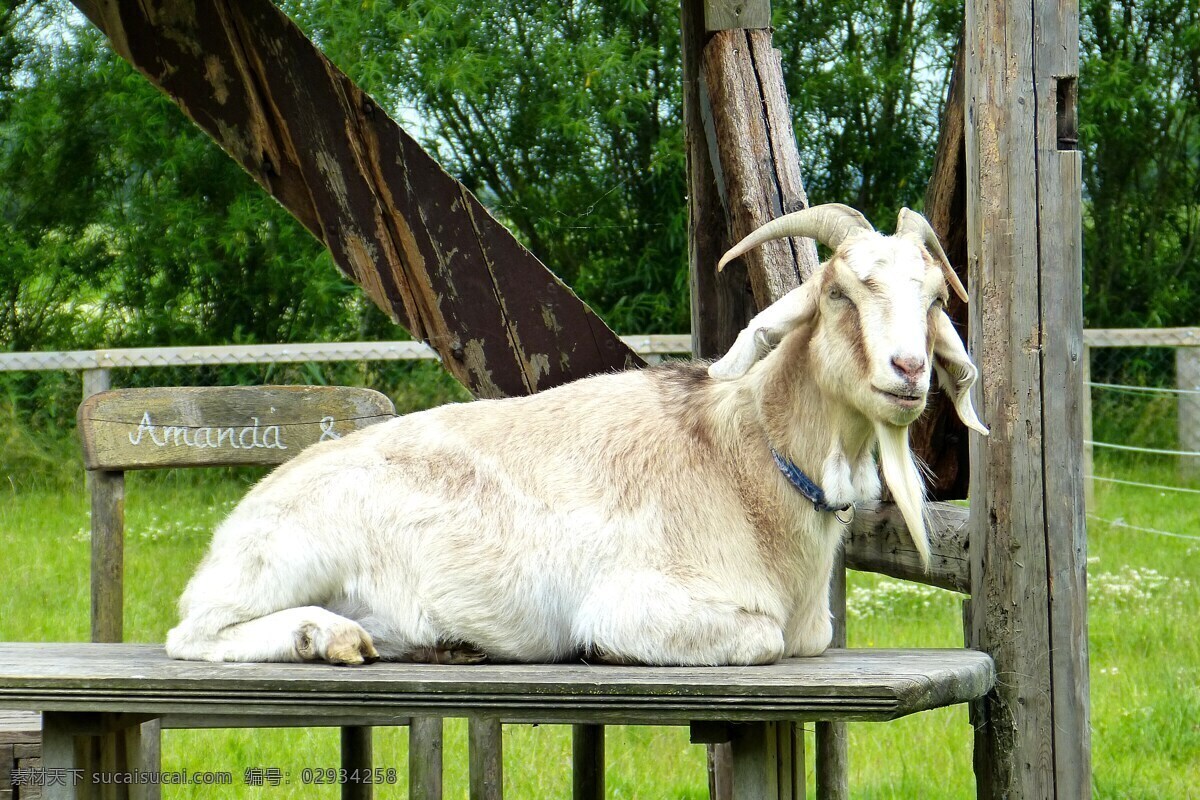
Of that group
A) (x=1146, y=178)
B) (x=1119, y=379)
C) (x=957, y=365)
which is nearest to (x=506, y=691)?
(x=957, y=365)

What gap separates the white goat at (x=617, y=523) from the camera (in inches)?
129

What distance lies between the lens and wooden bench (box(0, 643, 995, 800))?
112 inches

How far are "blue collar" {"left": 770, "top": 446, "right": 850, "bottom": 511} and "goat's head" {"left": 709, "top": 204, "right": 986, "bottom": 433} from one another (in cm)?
26

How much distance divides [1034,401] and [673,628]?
1136 mm

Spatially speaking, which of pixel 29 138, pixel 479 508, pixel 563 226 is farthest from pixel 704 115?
pixel 29 138

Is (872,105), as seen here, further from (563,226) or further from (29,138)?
(29,138)

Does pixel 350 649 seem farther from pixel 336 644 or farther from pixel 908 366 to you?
pixel 908 366

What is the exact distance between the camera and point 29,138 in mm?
11781

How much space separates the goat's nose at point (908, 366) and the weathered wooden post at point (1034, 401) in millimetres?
602

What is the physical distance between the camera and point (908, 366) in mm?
→ 3035

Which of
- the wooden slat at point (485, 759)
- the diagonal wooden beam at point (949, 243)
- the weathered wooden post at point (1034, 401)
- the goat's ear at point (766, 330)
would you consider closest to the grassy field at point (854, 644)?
the wooden slat at point (485, 759)

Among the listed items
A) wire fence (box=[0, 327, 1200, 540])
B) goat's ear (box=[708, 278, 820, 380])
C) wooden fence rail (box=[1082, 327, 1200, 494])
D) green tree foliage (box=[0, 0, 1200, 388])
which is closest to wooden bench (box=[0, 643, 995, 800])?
goat's ear (box=[708, 278, 820, 380])

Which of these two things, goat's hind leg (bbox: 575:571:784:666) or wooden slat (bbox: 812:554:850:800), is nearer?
goat's hind leg (bbox: 575:571:784:666)

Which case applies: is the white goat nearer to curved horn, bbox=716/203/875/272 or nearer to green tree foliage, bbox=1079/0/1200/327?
curved horn, bbox=716/203/875/272
